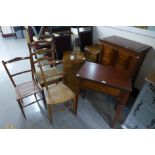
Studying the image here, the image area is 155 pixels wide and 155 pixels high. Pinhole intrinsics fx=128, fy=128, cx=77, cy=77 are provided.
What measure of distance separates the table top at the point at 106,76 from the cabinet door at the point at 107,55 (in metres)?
0.48

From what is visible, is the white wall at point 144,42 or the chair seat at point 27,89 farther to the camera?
the white wall at point 144,42

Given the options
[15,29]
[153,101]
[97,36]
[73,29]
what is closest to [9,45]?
[15,29]

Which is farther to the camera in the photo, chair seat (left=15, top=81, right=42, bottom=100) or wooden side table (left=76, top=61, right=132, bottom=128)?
chair seat (left=15, top=81, right=42, bottom=100)

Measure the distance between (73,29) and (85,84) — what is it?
185 cm

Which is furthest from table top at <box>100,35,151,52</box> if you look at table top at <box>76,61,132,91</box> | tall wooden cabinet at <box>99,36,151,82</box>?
table top at <box>76,61,132,91</box>

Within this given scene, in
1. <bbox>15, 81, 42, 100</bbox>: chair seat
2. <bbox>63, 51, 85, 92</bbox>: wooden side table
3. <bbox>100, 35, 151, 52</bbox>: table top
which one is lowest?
<bbox>15, 81, 42, 100</bbox>: chair seat

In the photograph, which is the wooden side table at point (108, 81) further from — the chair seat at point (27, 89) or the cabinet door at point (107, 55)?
the chair seat at point (27, 89)

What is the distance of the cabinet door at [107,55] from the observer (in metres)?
2.11

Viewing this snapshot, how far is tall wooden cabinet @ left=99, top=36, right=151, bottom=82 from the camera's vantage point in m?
1.85

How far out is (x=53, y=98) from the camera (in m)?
1.74

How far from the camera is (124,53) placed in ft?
6.32

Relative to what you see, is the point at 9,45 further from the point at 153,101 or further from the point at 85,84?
the point at 153,101

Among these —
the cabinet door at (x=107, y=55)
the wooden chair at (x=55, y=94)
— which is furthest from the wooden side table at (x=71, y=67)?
the cabinet door at (x=107, y=55)

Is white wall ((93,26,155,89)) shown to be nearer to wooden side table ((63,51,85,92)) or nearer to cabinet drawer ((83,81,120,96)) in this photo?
wooden side table ((63,51,85,92))
